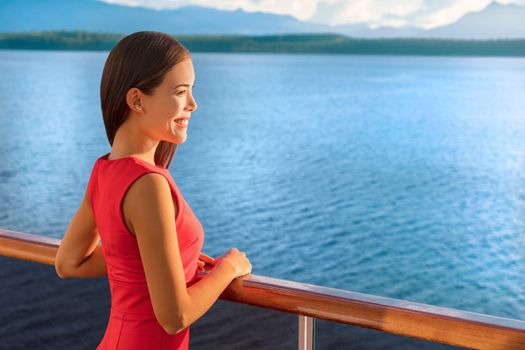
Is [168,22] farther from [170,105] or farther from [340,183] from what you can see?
[170,105]

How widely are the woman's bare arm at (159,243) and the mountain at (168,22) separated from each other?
2142 inches

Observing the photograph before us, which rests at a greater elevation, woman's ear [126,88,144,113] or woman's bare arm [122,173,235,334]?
woman's ear [126,88,144,113]

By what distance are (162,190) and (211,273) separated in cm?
19

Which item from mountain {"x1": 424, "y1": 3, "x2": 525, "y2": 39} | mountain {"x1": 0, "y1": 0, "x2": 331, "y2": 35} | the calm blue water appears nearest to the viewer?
the calm blue water

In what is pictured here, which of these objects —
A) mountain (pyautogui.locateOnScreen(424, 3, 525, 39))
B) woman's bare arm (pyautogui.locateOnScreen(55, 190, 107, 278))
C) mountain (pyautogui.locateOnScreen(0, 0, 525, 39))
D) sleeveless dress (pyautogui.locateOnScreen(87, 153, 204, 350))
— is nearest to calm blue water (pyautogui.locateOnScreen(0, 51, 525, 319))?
mountain (pyautogui.locateOnScreen(424, 3, 525, 39))

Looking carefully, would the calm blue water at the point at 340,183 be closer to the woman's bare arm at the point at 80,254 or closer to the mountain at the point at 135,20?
the woman's bare arm at the point at 80,254

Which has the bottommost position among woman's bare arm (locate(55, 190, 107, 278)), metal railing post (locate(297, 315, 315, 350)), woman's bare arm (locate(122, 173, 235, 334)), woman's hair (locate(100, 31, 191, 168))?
metal railing post (locate(297, 315, 315, 350))

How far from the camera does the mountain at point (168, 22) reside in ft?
182

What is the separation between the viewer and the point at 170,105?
3.39 ft

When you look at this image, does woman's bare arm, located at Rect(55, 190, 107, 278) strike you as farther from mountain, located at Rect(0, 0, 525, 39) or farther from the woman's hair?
mountain, located at Rect(0, 0, 525, 39)

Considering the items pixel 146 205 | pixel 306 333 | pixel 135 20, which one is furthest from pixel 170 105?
pixel 135 20

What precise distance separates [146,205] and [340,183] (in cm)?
2095

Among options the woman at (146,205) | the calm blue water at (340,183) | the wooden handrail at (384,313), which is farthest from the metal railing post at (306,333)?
the calm blue water at (340,183)

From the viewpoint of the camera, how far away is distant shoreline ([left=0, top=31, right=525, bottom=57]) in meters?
60.4
